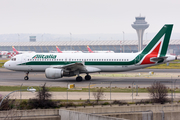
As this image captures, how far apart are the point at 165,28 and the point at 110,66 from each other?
10.7m

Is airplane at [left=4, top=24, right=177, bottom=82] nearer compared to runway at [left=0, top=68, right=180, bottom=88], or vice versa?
runway at [left=0, top=68, right=180, bottom=88]

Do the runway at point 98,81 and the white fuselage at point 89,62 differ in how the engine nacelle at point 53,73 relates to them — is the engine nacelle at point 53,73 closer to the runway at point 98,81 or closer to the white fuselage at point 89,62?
the runway at point 98,81

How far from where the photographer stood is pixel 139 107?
26.4 m

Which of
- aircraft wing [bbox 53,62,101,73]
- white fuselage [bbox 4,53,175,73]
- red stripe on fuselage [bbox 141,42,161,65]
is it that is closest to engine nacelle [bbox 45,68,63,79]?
aircraft wing [bbox 53,62,101,73]

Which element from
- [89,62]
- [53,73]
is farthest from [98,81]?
[53,73]

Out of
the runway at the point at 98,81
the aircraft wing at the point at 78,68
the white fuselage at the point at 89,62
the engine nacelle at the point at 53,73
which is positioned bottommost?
the runway at the point at 98,81

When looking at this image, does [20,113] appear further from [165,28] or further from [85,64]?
[165,28]

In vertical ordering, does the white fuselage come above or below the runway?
above

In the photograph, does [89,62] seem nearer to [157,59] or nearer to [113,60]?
[113,60]

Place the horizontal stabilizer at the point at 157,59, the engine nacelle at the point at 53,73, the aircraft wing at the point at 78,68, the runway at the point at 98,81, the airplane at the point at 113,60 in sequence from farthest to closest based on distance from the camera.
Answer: the airplane at the point at 113,60 → the horizontal stabilizer at the point at 157,59 → the aircraft wing at the point at 78,68 → the engine nacelle at the point at 53,73 → the runway at the point at 98,81

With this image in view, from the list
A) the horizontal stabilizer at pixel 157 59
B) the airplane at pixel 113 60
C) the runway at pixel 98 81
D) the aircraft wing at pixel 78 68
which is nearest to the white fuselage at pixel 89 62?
the airplane at pixel 113 60

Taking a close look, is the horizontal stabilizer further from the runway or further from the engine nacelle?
the engine nacelle

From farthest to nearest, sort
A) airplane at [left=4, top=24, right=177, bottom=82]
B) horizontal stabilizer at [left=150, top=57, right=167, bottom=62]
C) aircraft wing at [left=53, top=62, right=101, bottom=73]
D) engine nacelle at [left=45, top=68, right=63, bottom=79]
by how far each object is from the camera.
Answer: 1. airplane at [left=4, top=24, right=177, bottom=82]
2. horizontal stabilizer at [left=150, top=57, right=167, bottom=62]
3. aircraft wing at [left=53, top=62, right=101, bottom=73]
4. engine nacelle at [left=45, top=68, right=63, bottom=79]

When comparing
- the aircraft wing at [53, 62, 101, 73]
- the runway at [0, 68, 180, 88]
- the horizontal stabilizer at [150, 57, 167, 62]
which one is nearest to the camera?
the runway at [0, 68, 180, 88]
